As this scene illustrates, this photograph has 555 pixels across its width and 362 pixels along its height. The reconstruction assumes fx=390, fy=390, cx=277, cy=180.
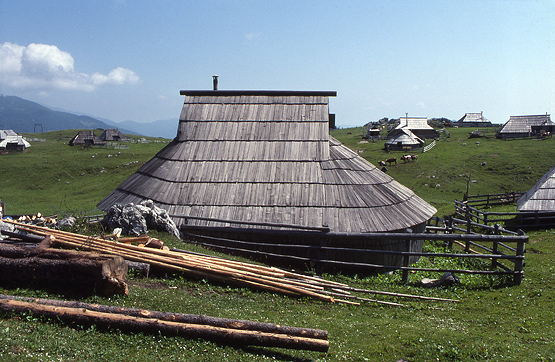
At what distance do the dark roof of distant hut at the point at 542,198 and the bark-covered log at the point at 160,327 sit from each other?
88.0ft

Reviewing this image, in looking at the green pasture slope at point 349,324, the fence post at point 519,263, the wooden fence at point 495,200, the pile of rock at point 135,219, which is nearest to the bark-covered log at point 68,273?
the green pasture slope at point 349,324

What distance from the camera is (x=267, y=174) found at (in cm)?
1833

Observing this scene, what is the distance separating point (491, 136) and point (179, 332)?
285 ft

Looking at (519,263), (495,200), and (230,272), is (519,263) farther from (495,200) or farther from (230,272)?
(495,200)

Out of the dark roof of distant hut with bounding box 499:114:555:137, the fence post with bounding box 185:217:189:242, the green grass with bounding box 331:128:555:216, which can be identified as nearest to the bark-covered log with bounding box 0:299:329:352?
the fence post with bounding box 185:217:189:242

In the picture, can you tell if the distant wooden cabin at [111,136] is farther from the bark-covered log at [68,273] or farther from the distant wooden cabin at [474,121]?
the bark-covered log at [68,273]

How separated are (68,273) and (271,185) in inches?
416

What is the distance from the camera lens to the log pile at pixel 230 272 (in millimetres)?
10172

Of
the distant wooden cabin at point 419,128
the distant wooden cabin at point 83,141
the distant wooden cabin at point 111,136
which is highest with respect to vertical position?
the distant wooden cabin at point 419,128

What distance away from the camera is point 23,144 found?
83.9m

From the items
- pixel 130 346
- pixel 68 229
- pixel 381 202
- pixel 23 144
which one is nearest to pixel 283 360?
pixel 130 346

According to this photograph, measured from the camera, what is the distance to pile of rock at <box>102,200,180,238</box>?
532 inches

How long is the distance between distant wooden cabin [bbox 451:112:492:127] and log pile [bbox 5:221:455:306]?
11744cm

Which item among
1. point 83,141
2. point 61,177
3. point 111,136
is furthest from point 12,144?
point 61,177
